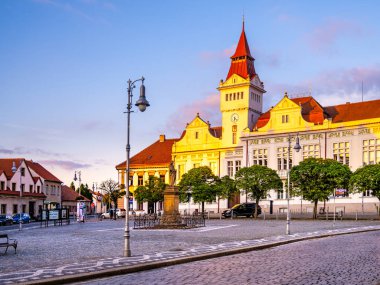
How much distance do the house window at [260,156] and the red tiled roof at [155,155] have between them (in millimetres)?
19058

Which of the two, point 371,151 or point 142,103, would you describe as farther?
point 371,151

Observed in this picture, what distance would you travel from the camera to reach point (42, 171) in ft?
326

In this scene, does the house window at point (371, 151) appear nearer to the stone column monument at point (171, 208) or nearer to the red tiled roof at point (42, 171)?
the stone column monument at point (171, 208)

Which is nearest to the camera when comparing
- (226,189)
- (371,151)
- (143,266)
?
(143,266)

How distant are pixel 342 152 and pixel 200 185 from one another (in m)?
18.3

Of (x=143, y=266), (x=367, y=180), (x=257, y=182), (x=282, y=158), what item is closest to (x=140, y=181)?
(x=282, y=158)

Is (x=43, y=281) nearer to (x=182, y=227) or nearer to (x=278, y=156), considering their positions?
(x=182, y=227)

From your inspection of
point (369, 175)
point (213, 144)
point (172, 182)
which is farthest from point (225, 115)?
point (172, 182)

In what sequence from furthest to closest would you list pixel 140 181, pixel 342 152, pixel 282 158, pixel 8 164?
1. pixel 140 181
2. pixel 8 164
3. pixel 282 158
4. pixel 342 152

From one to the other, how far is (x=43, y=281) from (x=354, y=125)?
6105 cm

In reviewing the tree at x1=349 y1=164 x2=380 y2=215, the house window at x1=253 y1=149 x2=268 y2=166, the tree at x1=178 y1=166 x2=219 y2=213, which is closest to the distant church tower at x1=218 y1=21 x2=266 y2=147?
the house window at x1=253 y1=149 x2=268 y2=166

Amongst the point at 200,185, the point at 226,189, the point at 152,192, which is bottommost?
the point at 152,192

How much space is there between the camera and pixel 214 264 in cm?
1852

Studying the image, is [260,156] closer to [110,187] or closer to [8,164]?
[110,187]
